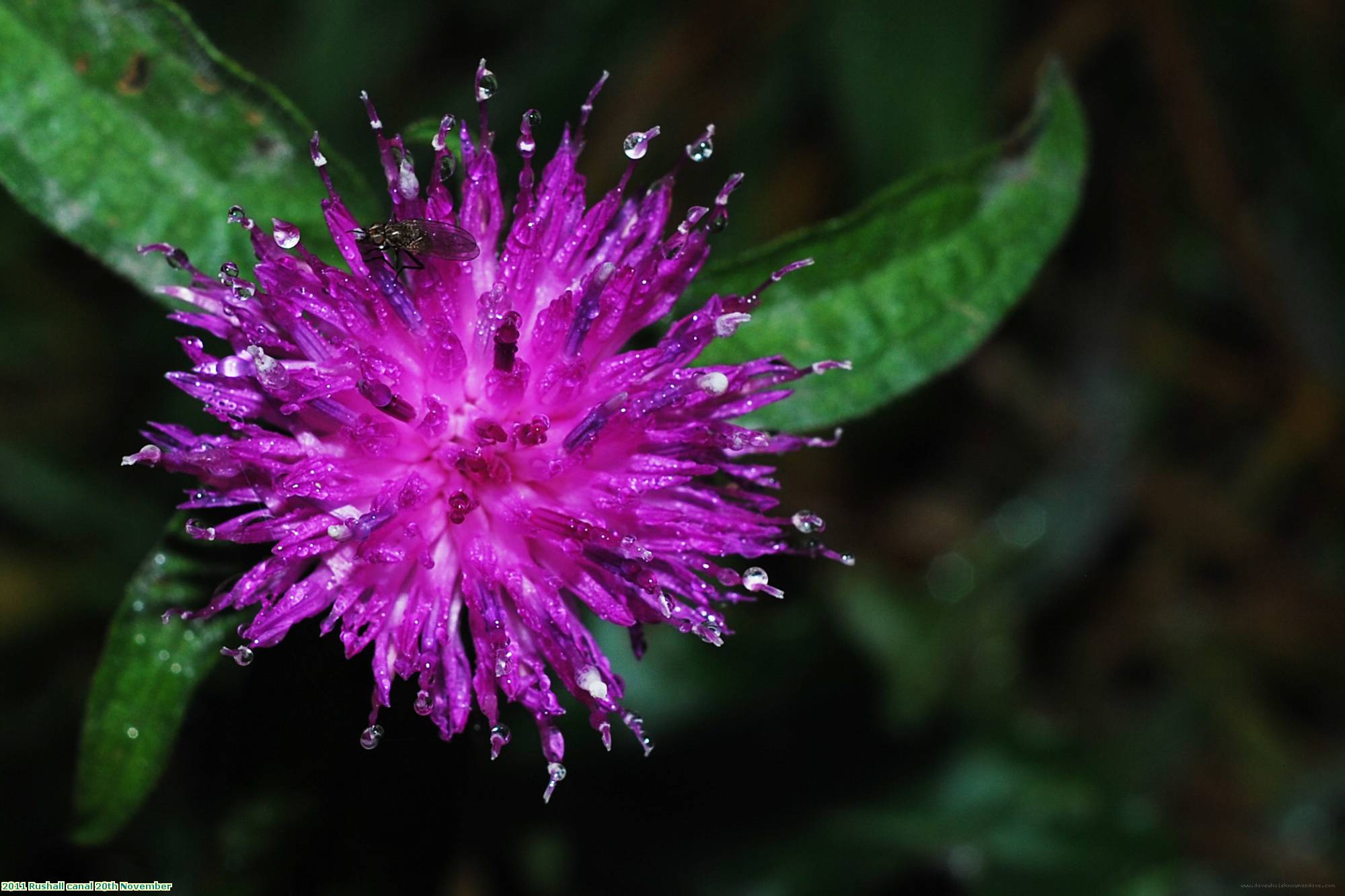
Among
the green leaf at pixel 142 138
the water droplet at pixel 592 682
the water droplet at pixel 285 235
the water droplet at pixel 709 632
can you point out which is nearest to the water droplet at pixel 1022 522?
the water droplet at pixel 709 632

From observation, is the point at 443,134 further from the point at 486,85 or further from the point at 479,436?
the point at 479,436

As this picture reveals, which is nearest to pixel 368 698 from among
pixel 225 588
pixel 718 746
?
pixel 225 588

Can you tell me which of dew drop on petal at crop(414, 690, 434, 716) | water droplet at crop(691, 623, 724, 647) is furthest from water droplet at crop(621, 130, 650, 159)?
dew drop on petal at crop(414, 690, 434, 716)

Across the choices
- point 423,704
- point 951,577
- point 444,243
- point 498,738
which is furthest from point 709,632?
point 951,577

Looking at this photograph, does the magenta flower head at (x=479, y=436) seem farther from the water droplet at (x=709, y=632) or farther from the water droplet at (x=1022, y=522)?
the water droplet at (x=1022, y=522)

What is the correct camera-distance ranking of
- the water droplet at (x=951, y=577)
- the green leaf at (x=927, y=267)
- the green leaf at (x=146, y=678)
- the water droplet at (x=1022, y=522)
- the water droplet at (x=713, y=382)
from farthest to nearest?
the water droplet at (x=1022, y=522), the water droplet at (x=951, y=577), the green leaf at (x=927, y=267), the green leaf at (x=146, y=678), the water droplet at (x=713, y=382)

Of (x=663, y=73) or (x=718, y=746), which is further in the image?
(x=663, y=73)

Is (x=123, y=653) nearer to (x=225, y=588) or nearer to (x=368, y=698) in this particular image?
(x=225, y=588)
